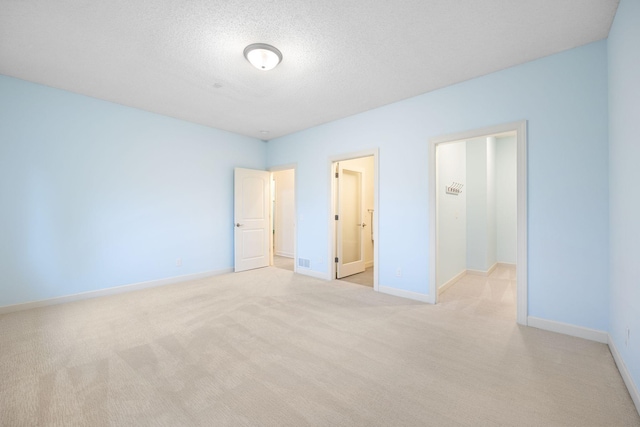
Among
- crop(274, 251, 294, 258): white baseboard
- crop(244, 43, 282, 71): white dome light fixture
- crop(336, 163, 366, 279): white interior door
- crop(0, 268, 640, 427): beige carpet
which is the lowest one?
crop(0, 268, 640, 427): beige carpet

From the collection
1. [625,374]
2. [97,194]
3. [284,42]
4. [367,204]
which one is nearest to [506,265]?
[367,204]

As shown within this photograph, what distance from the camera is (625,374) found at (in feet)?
5.89

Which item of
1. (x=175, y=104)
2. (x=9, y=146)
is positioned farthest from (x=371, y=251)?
(x=9, y=146)

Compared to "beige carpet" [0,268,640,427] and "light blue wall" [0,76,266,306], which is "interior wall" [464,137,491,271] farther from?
"light blue wall" [0,76,266,306]

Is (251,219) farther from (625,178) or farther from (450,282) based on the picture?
(625,178)

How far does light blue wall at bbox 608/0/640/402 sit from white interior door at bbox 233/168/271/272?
5.08 meters

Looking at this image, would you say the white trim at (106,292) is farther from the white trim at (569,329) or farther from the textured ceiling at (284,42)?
the white trim at (569,329)

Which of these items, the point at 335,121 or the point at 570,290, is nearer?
the point at 570,290

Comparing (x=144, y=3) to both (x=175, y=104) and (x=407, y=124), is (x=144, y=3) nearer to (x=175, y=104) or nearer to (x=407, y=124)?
(x=175, y=104)

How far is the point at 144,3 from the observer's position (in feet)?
6.50

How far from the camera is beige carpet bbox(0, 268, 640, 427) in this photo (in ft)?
5.04

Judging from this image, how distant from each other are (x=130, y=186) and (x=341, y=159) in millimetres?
3349

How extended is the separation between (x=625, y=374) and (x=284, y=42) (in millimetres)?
3681

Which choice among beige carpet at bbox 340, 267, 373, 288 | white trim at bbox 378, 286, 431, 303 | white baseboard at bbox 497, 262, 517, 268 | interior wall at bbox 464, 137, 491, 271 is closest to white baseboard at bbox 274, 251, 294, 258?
beige carpet at bbox 340, 267, 373, 288
